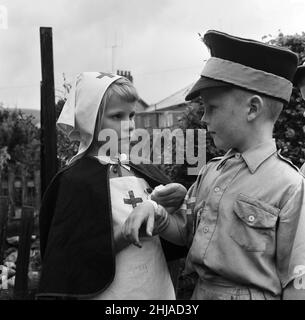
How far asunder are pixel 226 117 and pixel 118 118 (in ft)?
1.33

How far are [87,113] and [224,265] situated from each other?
0.67m

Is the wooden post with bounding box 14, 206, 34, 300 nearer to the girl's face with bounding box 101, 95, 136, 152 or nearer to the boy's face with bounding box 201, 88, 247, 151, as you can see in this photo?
the girl's face with bounding box 101, 95, 136, 152

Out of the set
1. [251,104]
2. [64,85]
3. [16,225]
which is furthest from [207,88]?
[16,225]

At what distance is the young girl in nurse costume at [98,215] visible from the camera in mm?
1562

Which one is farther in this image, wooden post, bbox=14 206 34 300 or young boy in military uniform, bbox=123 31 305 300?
wooden post, bbox=14 206 34 300

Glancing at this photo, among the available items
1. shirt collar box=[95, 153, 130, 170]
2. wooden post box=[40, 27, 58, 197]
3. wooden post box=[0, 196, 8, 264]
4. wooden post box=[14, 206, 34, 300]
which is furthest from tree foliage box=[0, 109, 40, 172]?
shirt collar box=[95, 153, 130, 170]

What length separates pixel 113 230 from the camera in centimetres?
158

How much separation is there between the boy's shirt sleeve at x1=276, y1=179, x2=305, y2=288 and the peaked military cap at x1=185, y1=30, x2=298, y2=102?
12.1 inches

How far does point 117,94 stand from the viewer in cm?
168

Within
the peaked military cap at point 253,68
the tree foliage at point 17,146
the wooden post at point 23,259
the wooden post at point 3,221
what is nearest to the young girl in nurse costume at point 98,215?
the peaked military cap at point 253,68

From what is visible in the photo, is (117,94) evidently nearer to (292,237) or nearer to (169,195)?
(169,195)

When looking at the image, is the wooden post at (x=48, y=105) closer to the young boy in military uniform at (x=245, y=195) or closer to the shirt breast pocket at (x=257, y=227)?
the young boy in military uniform at (x=245, y=195)

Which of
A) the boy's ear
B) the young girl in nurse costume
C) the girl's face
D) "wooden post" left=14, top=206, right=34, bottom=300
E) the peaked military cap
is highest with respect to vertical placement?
the peaked military cap

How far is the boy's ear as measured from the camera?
4.67 ft
